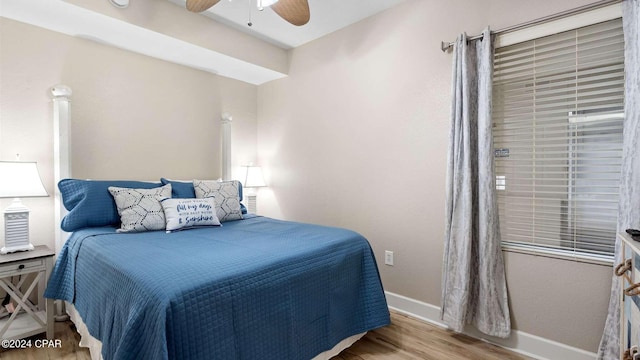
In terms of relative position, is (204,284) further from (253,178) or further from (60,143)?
(253,178)

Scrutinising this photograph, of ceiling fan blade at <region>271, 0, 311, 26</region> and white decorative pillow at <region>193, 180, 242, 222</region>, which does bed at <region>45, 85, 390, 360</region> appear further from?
ceiling fan blade at <region>271, 0, 311, 26</region>

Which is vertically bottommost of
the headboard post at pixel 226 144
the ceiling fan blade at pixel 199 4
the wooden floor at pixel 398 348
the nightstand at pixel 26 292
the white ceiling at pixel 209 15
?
the wooden floor at pixel 398 348

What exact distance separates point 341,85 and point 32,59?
2500 mm

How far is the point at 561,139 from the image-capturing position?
1.91m

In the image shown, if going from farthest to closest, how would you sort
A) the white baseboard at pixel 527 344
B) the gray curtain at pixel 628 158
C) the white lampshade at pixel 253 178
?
the white lampshade at pixel 253 178
the white baseboard at pixel 527 344
the gray curtain at pixel 628 158

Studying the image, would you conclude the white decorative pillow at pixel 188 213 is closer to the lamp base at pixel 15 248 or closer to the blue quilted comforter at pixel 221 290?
the blue quilted comforter at pixel 221 290

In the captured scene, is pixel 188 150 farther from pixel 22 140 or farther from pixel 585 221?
pixel 585 221

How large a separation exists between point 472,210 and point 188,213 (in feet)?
6.82

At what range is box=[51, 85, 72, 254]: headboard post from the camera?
233 centimetres

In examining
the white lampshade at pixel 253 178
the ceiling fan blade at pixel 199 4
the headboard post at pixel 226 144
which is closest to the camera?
the ceiling fan blade at pixel 199 4

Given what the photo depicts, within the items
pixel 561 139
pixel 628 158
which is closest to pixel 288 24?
pixel 561 139

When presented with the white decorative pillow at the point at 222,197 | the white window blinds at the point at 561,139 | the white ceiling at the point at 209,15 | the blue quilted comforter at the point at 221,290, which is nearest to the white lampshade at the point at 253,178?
the white decorative pillow at the point at 222,197

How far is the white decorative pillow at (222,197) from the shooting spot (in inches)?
106

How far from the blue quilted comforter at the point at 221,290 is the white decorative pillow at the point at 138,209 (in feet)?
0.37
